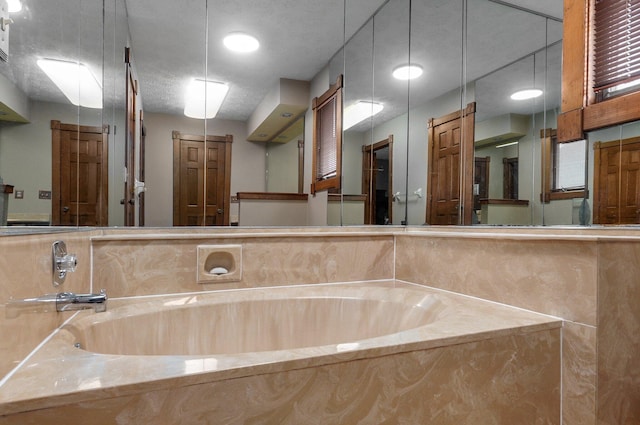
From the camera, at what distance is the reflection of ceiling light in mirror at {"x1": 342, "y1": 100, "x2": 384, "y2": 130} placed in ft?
6.85

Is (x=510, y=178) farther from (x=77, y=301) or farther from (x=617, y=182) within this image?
(x=77, y=301)

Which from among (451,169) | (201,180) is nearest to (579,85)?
(451,169)

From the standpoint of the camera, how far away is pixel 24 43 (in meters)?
0.75

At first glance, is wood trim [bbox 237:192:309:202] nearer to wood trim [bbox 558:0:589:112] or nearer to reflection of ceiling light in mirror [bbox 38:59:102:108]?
reflection of ceiling light in mirror [bbox 38:59:102:108]

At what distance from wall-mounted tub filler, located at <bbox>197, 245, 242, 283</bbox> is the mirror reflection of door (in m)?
0.80

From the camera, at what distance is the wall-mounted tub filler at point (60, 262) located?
3.07ft

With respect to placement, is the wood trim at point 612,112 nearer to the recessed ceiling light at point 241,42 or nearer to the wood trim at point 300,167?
the wood trim at point 300,167

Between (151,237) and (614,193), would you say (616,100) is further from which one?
(151,237)

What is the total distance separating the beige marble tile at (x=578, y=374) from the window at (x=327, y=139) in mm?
1222

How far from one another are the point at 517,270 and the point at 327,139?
1122 mm

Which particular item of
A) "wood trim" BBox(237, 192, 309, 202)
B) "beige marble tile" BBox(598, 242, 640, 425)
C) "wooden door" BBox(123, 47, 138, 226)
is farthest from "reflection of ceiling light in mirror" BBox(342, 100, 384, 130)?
"beige marble tile" BBox(598, 242, 640, 425)

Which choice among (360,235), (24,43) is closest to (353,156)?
(360,235)

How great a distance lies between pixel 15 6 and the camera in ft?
2.36

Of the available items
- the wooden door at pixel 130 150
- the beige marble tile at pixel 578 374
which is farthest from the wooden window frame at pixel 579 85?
the wooden door at pixel 130 150
